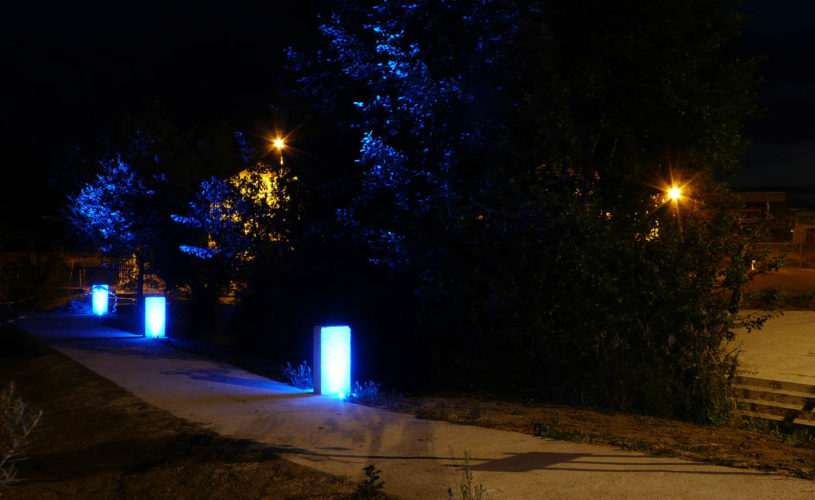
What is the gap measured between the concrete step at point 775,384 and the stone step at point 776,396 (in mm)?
65

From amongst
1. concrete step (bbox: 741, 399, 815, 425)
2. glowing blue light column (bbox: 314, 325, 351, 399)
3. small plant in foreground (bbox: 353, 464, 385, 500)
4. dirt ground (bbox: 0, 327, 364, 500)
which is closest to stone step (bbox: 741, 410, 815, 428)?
concrete step (bbox: 741, 399, 815, 425)

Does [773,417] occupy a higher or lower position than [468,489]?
lower

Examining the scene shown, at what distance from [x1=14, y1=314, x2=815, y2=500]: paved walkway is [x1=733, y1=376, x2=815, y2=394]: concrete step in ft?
19.1

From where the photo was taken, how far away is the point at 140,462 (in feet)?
22.2

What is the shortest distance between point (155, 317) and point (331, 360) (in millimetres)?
Result: 9232

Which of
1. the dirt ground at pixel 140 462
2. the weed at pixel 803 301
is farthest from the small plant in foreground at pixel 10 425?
the weed at pixel 803 301

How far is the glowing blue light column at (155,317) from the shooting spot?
17656mm

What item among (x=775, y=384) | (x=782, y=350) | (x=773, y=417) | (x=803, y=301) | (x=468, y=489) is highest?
(x=803, y=301)

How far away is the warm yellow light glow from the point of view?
11.7m

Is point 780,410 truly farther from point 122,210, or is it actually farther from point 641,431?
point 122,210

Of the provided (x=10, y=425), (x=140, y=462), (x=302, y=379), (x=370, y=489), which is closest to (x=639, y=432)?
(x=370, y=489)

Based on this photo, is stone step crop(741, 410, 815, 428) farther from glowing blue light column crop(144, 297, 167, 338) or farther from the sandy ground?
glowing blue light column crop(144, 297, 167, 338)

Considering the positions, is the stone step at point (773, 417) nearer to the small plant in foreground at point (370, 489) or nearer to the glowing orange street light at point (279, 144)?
the small plant in foreground at point (370, 489)

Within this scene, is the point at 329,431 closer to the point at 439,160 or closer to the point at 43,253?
the point at 439,160
